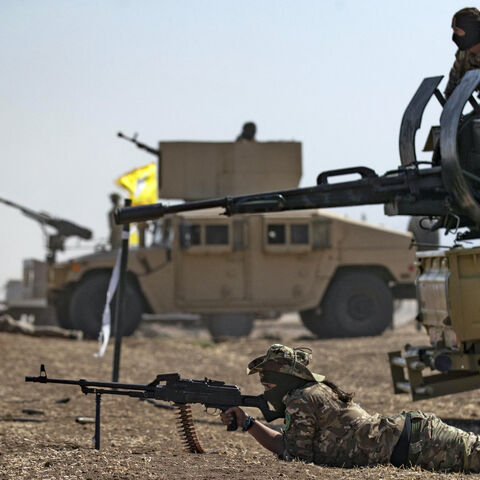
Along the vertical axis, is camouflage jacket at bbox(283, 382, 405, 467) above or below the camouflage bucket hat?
below

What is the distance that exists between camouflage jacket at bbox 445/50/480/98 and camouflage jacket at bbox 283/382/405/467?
3.56 meters

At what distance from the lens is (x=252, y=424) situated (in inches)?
215

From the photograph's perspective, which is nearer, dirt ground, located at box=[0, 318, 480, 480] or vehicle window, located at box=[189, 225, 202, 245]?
dirt ground, located at box=[0, 318, 480, 480]

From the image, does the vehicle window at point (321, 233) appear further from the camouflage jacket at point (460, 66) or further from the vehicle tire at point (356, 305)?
the camouflage jacket at point (460, 66)

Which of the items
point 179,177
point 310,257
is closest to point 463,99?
point 310,257

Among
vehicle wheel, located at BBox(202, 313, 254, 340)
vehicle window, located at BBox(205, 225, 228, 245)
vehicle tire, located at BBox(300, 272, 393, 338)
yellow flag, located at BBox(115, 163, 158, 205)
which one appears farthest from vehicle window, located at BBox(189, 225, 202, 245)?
yellow flag, located at BBox(115, 163, 158, 205)

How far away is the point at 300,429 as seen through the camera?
17.1 feet

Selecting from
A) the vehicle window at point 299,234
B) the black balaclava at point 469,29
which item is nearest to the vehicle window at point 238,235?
the vehicle window at point 299,234

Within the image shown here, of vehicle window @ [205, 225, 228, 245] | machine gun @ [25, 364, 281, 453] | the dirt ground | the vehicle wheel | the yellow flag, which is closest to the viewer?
the dirt ground

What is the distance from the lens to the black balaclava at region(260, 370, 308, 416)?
17.5 ft

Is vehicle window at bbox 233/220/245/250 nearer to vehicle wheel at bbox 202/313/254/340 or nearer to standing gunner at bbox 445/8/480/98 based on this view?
vehicle wheel at bbox 202/313/254/340

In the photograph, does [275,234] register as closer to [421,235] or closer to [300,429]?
[421,235]

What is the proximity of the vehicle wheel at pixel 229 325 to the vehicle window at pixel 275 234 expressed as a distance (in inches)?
61.5

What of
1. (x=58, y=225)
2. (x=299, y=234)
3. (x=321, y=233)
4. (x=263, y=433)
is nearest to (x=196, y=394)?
(x=263, y=433)
